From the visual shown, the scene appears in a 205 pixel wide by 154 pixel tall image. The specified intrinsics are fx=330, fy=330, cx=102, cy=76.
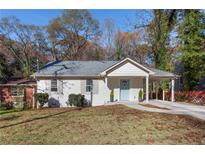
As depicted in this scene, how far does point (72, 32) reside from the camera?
107ft

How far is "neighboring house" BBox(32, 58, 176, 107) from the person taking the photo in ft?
78.1

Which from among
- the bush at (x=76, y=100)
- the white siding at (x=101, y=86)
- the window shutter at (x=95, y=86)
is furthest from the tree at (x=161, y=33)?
the bush at (x=76, y=100)

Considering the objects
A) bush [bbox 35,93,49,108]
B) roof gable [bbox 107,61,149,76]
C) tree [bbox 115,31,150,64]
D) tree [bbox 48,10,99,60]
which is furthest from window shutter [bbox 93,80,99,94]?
tree [bbox 115,31,150,64]

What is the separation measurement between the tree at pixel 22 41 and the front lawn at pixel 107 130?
19083mm

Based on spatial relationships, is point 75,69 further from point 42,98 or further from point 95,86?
point 42,98

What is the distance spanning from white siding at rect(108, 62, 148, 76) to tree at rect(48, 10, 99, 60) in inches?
366

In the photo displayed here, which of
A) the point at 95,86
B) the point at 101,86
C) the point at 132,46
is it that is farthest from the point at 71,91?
the point at 132,46

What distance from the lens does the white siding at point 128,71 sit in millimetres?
23734

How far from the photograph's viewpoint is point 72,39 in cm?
3269

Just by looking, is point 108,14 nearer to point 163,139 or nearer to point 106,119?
point 106,119

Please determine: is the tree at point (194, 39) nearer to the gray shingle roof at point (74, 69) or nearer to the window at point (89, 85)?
the gray shingle roof at point (74, 69)

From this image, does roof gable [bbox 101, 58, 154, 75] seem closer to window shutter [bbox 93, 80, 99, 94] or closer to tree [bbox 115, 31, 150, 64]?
window shutter [bbox 93, 80, 99, 94]
